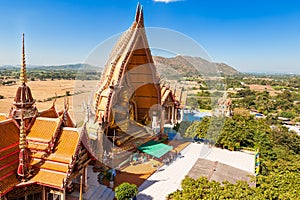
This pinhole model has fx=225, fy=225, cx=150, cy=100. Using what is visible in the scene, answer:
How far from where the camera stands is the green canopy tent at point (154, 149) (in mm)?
14096

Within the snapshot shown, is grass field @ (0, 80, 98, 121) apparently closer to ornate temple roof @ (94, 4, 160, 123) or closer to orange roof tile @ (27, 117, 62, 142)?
ornate temple roof @ (94, 4, 160, 123)

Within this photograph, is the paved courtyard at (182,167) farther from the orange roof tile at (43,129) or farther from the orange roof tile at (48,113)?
the orange roof tile at (48,113)

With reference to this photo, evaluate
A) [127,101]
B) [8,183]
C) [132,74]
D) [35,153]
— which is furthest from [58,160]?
[132,74]

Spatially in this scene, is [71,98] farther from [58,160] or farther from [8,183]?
[8,183]

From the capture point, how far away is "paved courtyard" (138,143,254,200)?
11.3 m

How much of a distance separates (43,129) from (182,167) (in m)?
8.66

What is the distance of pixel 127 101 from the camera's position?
624 inches

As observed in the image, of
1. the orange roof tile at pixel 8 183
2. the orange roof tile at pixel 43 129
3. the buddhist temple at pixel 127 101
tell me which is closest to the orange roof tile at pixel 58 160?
the orange roof tile at pixel 43 129

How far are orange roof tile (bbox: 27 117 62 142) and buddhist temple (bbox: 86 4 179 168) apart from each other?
10.3ft

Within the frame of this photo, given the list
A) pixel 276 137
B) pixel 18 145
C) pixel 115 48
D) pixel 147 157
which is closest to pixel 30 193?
pixel 18 145

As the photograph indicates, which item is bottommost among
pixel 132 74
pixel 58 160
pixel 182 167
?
pixel 182 167

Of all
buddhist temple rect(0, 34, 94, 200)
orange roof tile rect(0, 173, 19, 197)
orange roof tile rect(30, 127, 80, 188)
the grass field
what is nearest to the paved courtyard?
buddhist temple rect(0, 34, 94, 200)

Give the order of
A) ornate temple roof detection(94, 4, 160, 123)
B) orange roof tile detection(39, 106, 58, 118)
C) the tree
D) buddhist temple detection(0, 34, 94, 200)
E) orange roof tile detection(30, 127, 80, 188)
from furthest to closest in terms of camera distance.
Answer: ornate temple roof detection(94, 4, 160, 123)
orange roof tile detection(39, 106, 58, 118)
the tree
orange roof tile detection(30, 127, 80, 188)
buddhist temple detection(0, 34, 94, 200)

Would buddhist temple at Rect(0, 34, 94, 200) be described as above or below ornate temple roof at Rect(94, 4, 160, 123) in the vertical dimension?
below
